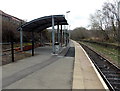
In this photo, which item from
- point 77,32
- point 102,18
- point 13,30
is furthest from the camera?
point 77,32

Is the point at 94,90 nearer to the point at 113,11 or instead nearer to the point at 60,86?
the point at 60,86

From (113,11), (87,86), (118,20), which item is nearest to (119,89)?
(87,86)

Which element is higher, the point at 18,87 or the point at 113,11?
the point at 113,11

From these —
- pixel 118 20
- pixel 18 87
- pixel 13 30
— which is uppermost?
pixel 118 20

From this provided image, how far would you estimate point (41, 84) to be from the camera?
6621 mm

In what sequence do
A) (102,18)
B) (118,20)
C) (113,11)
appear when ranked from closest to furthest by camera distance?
(118,20)
(113,11)
(102,18)

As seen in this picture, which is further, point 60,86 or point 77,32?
point 77,32

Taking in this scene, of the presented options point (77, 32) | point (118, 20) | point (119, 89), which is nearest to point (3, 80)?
point (119, 89)

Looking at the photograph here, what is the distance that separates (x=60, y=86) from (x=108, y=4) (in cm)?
4684

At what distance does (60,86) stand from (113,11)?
146 feet

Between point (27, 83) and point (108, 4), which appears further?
point (108, 4)

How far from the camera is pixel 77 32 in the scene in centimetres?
10850

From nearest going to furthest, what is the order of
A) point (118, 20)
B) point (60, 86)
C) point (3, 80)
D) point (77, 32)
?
point (60, 86), point (3, 80), point (118, 20), point (77, 32)

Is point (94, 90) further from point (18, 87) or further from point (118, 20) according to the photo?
point (118, 20)
